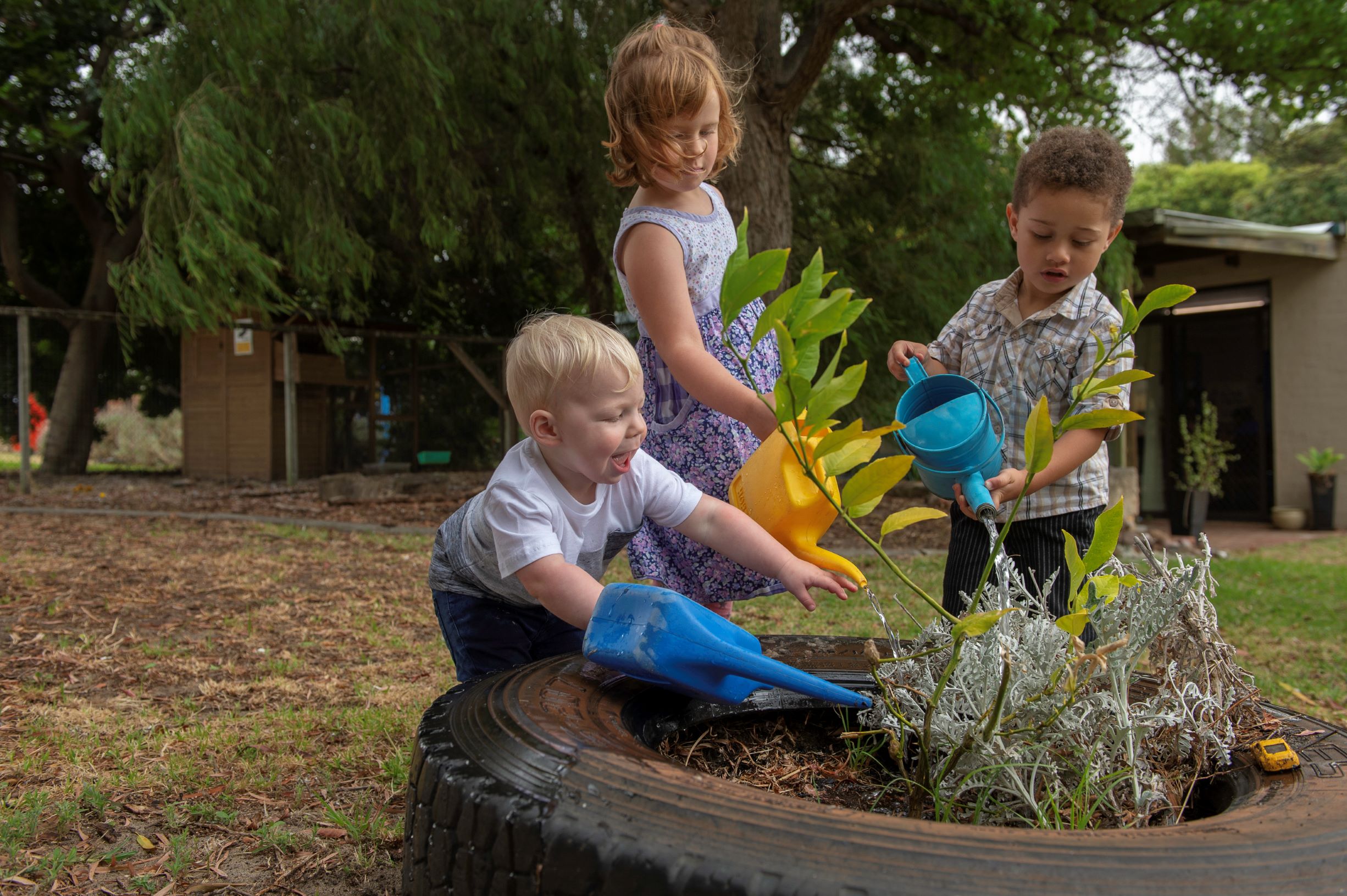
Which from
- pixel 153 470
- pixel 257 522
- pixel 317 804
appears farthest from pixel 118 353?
pixel 317 804

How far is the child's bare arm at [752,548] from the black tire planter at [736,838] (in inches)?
18.6

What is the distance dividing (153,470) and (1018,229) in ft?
43.6

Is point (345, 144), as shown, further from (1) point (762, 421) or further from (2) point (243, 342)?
(1) point (762, 421)

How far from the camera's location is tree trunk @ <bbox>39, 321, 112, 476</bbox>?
1034 centimetres

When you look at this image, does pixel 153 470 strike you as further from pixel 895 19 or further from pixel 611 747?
pixel 611 747

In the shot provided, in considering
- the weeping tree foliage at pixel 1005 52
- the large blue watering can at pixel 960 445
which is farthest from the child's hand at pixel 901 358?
the weeping tree foliage at pixel 1005 52

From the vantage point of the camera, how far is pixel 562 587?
5.11 feet

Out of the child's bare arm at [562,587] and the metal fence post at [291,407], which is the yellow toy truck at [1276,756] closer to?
the child's bare arm at [562,587]

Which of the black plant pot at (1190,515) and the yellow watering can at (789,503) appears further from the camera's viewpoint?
the black plant pot at (1190,515)

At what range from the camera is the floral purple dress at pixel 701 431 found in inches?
76.4

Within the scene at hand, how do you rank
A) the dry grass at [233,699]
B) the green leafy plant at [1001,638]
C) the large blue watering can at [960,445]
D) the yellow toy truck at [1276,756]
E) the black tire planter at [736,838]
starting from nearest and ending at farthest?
the black tire planter at [736,838] → the green leafy plant at [1001,638] → the yellow toy truck at [1276,756] → the large blue watering can at [960,445] → the dry grass at [233,699]

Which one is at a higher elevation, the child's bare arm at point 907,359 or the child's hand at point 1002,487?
the child's bare arm at point 907,359

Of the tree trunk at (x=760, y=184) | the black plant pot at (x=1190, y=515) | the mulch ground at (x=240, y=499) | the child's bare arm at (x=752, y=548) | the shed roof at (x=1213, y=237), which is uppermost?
the shed roof at (x=1213, y=237)

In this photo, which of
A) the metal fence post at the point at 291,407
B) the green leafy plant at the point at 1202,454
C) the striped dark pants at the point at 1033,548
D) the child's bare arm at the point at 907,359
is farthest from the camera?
the metal fence post at the point at 291,407
